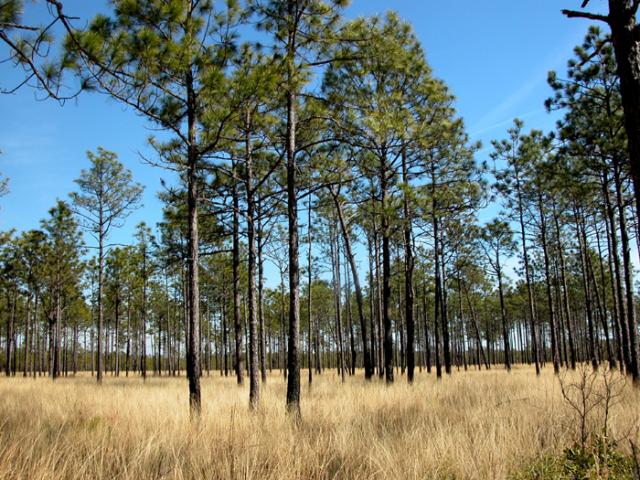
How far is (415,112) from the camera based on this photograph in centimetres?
1305

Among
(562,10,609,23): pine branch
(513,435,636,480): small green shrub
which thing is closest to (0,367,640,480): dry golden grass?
(513,435,636,480): small green shrub

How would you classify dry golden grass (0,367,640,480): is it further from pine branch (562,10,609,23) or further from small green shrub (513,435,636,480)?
pine branch (562,10,609,23)

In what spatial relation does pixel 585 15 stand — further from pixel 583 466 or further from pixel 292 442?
pixel 292 442

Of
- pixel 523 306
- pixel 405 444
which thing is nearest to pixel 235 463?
pixel 405 444

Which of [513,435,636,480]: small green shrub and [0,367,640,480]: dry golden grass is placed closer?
[513,435,636,480]: small green shrub

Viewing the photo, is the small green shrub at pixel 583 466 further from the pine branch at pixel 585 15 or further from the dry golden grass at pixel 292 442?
the pine branch at pixel 585 15

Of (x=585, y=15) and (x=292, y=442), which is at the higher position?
(x=585, y=15)

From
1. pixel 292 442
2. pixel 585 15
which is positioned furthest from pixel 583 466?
pixel 585 15

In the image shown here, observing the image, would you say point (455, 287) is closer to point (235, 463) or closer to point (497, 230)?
point (497, 230)

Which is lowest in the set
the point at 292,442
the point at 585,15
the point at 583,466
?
the point at 583,466

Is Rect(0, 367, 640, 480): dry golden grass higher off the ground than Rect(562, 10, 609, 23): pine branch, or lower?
lower

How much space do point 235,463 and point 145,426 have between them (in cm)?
301

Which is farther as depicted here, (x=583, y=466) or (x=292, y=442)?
(x=292, y=442)

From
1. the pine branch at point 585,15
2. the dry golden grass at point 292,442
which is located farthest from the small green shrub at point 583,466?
the pine branch at point 585,15
